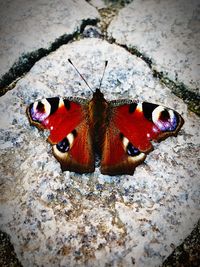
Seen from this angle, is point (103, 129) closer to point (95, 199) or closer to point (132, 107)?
point (132, 107)

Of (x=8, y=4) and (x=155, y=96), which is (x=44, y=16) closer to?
(x=8, y=4)

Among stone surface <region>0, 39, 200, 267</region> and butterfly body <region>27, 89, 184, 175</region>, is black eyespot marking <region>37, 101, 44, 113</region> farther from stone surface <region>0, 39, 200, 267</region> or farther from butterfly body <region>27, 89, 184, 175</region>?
stone surface <region>0, 39, 200, 267</region>

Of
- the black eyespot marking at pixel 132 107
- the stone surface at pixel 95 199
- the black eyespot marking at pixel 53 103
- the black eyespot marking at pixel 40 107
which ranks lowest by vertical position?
the stone surface at pixel 95 199

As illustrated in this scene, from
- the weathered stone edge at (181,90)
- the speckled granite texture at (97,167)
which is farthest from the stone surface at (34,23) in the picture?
the weathered stone edge at (181,90)

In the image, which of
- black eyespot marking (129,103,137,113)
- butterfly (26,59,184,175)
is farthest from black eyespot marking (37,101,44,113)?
black eyespot marking (129,103,137,113)

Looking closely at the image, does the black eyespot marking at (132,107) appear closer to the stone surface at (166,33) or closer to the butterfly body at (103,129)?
the butterfly body at (103,129)

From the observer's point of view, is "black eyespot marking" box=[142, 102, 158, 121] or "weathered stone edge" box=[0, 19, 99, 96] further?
"weathered stone edge" box=[0, 19, 99, 96]

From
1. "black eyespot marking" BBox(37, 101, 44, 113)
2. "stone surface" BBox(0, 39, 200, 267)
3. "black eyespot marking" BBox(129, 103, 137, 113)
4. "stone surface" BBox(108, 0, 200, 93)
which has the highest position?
"stone surface" BBox(108, 0, 200, 93)
